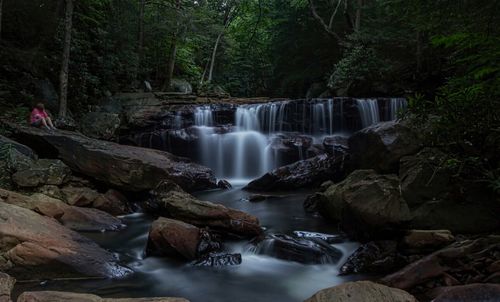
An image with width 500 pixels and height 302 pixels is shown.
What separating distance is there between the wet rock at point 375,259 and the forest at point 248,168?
0.03m

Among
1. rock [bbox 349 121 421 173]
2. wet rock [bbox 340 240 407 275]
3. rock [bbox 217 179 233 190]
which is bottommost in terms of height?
rock [bbox 217 179 233 190]

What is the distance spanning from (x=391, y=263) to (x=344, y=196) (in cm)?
176

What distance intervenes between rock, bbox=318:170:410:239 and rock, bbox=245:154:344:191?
3.76 meters

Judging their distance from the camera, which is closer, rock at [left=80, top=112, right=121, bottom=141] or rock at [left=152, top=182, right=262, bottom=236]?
rock at [left=152, top=182, right=262, bottom=236]

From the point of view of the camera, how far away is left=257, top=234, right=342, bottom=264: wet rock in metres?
6.52

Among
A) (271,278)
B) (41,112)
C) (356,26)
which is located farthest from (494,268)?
(356,26)

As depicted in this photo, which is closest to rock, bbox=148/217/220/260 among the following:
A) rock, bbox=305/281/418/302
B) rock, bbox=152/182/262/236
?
rock, bbox=152/182/262/236

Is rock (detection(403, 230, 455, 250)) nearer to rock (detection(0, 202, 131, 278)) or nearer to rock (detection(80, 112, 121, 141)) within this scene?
rock (detection(0, 202, 131, 278))

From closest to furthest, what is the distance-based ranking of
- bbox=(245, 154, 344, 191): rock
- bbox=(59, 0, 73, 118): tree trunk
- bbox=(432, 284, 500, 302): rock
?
bbox=(432, 284, 500, 302): rock
bbox=(245, 154, 344, 191): rock
bbox=(59, 0, 73, 118): tree trunk

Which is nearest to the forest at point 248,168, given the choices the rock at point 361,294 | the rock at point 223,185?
the rock at point 361,294

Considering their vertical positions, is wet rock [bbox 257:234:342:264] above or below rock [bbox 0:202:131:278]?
below

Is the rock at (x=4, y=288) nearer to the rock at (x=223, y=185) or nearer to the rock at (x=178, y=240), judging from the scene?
the rock at (x=178, y=240)

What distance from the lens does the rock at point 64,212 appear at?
298 inches

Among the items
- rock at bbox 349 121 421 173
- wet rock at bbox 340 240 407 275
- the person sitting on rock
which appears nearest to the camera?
wet rock at bbox 340 240 407 275
